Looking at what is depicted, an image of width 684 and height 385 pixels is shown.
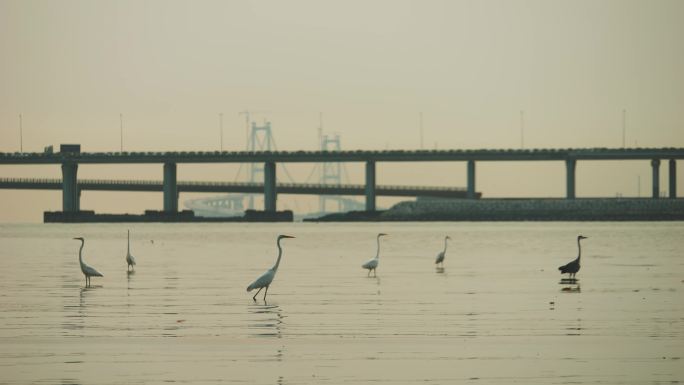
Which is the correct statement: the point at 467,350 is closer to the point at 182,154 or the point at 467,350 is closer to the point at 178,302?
the point at 178,302

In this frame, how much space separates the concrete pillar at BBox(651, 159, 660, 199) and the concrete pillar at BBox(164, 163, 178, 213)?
5891cm

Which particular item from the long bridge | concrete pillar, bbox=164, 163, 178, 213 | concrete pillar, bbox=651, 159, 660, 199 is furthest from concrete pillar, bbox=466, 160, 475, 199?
concrete pillar, bbox=164, 163, 178, 213

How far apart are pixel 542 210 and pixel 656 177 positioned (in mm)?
15592

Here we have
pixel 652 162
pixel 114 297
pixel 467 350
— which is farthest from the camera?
pixel 652 162

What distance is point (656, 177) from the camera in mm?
163625

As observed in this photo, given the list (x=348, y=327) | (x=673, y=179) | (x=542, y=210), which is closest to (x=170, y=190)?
(x=542, y=210)

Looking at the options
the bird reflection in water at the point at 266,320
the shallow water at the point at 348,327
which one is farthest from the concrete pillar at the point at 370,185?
the bird reflection in water at the point at 266,320

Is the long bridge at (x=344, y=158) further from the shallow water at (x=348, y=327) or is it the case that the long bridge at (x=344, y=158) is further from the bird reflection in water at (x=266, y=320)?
the bird reflection in water at (x=266, y=320)

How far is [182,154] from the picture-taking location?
174 meters

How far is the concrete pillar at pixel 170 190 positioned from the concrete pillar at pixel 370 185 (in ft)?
78.9

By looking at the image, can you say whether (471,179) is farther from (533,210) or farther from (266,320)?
(266,320)

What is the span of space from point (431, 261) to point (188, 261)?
26.3 ft

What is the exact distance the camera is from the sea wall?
153250 millimetres

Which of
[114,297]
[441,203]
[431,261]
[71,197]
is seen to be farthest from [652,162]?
[114,297]
